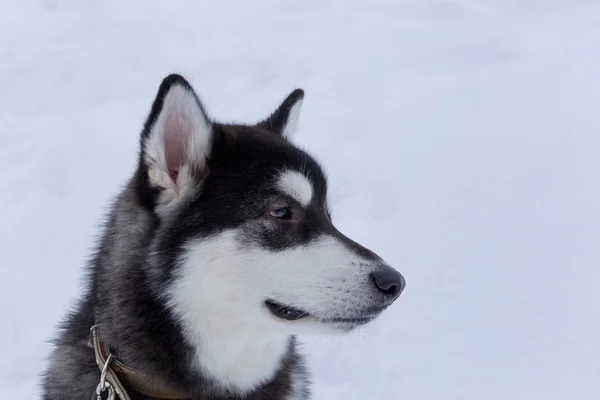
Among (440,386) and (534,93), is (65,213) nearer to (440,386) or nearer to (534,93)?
(440,386)

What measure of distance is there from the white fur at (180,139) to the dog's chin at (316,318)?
0.62 metres

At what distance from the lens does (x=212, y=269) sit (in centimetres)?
282

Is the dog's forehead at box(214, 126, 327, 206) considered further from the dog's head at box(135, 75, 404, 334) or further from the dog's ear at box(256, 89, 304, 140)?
the dog's ear at box(256, 89, 304, 140)

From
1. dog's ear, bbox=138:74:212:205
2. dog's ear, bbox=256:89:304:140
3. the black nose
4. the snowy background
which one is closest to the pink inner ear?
dog's ear, bbox=138:74:212:205

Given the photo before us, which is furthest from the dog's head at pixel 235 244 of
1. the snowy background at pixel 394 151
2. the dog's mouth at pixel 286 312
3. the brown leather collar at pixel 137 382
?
the snowy background at pixel 394 151

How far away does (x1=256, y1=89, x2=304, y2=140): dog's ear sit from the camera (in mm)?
3715

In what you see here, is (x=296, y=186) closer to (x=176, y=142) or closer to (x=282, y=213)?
(x=282, y=213)

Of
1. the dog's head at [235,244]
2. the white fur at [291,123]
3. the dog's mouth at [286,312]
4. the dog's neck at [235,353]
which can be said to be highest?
the white fur at [291,123]

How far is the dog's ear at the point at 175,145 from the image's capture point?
2852 mm

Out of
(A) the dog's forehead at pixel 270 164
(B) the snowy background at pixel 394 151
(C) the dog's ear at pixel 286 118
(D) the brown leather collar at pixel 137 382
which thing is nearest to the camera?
(D) the brown leather collar at pixel 137 382

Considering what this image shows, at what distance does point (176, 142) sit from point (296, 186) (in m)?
0.55

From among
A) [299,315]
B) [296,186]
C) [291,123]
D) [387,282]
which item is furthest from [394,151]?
[299,315]

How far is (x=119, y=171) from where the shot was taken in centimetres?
675

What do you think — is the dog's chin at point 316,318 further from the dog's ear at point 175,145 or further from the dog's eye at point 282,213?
the dog's ear at point 175,145
